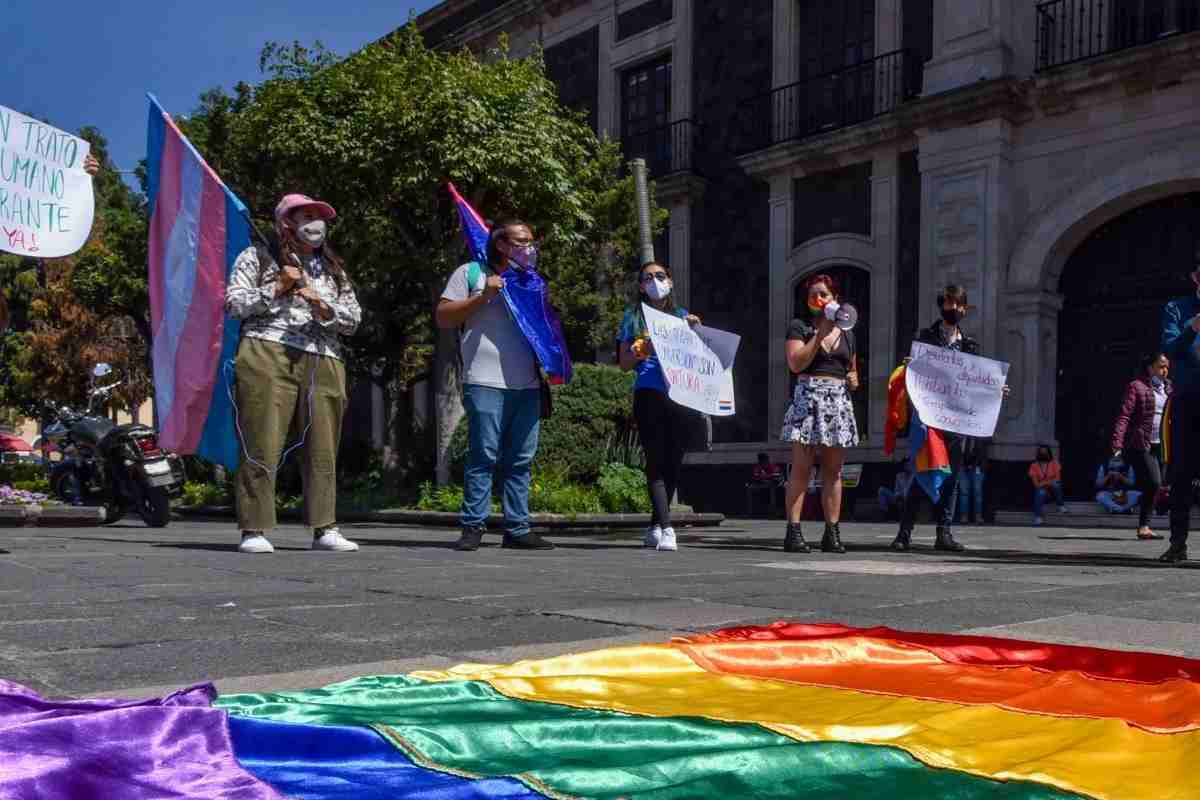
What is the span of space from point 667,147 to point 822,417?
A: 14610mm

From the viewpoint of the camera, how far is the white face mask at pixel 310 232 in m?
5.99

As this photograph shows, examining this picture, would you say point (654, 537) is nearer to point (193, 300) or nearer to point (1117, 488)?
point (193, 300)

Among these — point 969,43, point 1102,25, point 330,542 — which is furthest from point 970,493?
point 330,542

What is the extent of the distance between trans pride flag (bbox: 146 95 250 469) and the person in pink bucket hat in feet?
1.14

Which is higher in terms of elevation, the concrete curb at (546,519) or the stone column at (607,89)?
the stone column at (607,89)

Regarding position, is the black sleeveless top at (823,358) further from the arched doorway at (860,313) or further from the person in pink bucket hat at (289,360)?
the arched doorway at (860,313)

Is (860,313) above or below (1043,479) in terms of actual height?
above

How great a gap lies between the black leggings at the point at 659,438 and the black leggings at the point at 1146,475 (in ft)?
15.5

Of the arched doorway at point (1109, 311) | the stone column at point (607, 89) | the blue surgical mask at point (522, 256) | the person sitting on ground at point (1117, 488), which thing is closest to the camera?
the blue surgical mask at point (522, 256)

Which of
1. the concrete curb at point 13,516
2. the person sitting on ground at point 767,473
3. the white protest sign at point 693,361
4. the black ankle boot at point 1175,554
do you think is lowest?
the concrete curb at point 13,516

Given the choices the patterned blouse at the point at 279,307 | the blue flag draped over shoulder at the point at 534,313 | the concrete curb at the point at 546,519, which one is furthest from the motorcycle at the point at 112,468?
the blue flag draped over shoulder at the point at 534,313

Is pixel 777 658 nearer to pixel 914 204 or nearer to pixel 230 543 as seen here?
pixel 230 543

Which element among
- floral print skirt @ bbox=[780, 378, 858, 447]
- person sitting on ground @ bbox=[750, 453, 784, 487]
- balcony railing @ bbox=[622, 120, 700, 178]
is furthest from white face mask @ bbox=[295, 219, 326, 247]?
balcony railing @ bbox=[622, 120, 700, 178]

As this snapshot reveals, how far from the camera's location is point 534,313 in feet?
21.7
